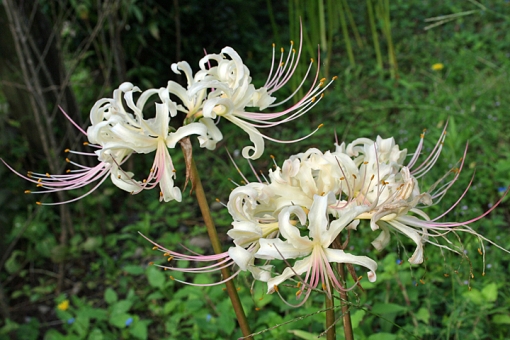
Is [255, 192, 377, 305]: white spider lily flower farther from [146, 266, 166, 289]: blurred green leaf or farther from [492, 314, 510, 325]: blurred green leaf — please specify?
[146, 266, 166, 289]: blurred green leaf

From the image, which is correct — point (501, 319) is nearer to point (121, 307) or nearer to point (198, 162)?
point (121, 307)

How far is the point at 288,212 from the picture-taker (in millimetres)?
946

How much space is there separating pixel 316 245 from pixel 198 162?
2723mm

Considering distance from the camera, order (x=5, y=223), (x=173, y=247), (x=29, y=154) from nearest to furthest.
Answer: (x=173, y=247) < (x=5, y=223) < (x=29, y=154)

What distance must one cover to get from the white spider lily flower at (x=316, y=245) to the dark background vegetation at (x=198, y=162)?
0.64 meters

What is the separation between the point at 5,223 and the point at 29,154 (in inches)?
21.5

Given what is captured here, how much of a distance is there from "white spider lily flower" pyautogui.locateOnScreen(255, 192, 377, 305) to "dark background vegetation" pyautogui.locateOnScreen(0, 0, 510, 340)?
64 centimetres

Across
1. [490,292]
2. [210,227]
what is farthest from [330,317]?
[490,292]

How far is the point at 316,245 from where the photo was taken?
3.15ft

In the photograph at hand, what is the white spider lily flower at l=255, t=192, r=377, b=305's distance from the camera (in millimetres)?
929

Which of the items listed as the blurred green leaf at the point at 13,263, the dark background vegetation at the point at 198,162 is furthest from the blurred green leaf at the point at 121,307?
the blurred green leaf at the point at 13,263

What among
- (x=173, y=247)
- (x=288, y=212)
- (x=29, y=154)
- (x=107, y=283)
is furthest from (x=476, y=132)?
(x=29, y=154)


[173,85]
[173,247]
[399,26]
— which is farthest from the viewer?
[399,26]

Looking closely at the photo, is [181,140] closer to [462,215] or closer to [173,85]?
[173,85]
